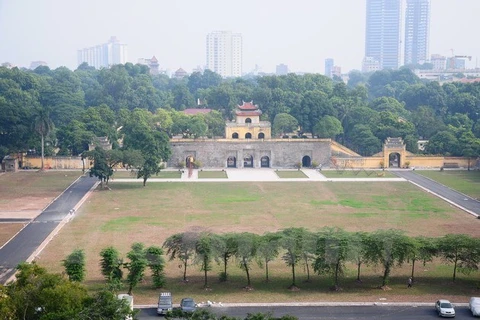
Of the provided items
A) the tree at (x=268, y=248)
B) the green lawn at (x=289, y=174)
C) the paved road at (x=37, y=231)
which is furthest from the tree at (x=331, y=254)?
the green lawn at (x=289, y=174)

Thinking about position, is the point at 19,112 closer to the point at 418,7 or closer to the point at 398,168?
the point at 398,168

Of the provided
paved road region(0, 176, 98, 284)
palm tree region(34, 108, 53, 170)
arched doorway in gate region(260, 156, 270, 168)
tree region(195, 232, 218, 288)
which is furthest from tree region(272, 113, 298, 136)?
tree region(195, 232, 218, 288)

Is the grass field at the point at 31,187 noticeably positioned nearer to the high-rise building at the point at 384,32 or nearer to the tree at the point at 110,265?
the tree at the point at 110,265

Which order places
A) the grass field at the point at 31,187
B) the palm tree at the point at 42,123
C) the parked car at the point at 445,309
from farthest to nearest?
the palm tree at the point at 42,123
the grass field at the point at 31,187
the parked car at the point at 445,309

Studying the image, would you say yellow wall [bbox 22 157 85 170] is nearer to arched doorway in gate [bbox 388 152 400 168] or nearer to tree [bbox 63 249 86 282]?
arched doorway in gate [bbox 388 152 400 168]

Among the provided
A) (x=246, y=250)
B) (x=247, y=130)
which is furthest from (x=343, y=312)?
(x=247, y=130)

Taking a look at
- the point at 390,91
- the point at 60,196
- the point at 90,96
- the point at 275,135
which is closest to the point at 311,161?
the point at 275,135
